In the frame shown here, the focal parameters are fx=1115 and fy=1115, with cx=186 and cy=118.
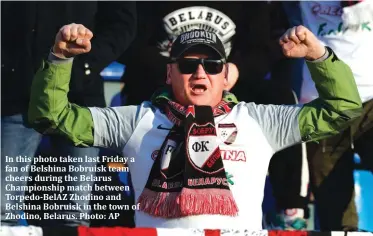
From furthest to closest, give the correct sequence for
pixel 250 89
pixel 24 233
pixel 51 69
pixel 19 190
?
1. pixel 250 89
2. pixel 19 190
3. pixel 51 69
4. pixel 24 233

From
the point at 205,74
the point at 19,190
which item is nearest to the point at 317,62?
the point at 205,74

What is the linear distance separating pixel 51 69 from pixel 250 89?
1.52 m

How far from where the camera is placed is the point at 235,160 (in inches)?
195

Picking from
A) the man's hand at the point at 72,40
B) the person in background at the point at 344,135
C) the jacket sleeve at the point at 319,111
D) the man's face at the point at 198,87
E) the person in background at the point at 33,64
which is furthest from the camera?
the person in background at the point at 344,135

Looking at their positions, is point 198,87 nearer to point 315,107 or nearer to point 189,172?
point 189,172

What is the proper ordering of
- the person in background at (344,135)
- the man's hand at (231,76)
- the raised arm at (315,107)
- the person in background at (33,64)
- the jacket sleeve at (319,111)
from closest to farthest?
the raised arm at (315,107)
the jacket sleeve at (319,111)
the man's hand at (231,76)
the person in background at (33,64)
the person in background at (344,135)

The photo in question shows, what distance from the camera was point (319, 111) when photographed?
5012 millimetres

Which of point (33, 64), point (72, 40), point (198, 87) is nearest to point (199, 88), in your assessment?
point (198, 87)

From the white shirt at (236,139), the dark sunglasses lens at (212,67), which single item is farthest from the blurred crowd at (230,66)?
the white shirt at (236,139)

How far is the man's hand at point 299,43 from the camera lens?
473 cm

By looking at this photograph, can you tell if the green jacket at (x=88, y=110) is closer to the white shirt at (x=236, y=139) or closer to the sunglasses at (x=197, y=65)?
the white shirt at (x=236, y=139)

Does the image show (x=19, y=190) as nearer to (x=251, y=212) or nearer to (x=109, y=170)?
(x=109, y=170)

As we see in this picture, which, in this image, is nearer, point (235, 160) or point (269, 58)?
point (235, 160)

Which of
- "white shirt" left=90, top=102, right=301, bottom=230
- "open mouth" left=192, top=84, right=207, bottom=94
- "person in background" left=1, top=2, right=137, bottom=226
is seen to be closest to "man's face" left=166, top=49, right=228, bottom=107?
"open mouth" left=192, top=84, right=207, bottom=94
